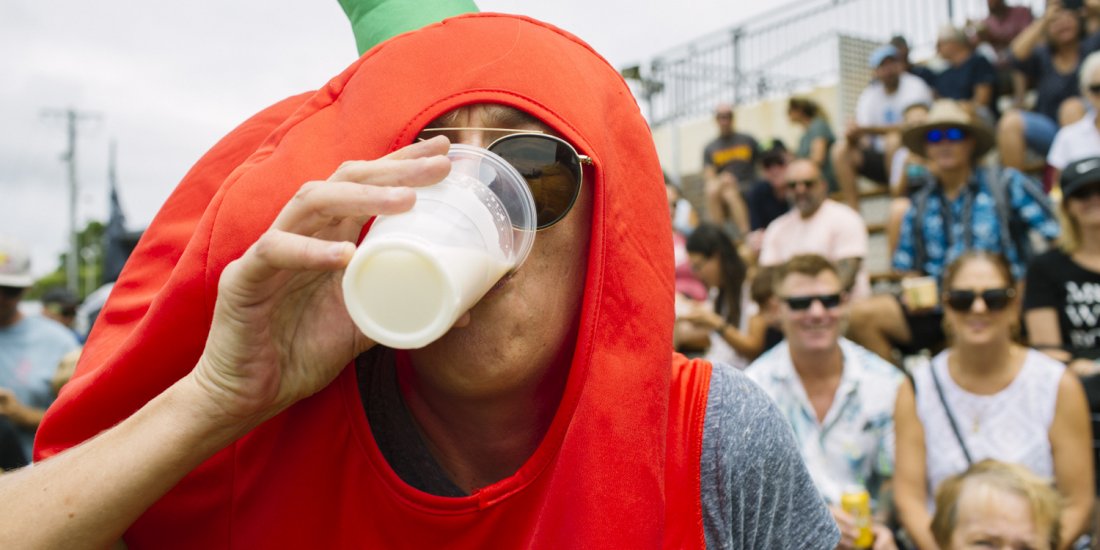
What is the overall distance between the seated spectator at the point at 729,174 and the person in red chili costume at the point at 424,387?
27.1 ft

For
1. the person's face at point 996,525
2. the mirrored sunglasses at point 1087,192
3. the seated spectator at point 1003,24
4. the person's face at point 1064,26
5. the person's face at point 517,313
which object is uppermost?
the seated spectator at point 1003,24

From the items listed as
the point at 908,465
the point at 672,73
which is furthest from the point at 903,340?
the point at 672,73

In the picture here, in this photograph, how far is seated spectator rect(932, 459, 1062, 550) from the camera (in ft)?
10.3

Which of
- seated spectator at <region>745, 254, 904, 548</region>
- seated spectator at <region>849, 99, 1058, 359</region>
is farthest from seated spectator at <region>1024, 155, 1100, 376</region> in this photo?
seated spectator at <region>745, 254, 904, 548</region>

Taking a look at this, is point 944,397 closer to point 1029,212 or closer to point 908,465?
point 908,465

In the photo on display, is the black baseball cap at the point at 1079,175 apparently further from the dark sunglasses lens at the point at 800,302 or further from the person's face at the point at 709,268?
the person's face at the point at 709,268

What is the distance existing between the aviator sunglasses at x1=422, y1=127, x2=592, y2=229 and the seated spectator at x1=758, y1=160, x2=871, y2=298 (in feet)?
16.8

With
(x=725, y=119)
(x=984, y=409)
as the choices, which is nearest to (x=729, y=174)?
(x=725, y=119)

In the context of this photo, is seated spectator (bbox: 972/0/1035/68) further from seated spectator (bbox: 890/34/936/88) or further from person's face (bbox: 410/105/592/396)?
person's face (bbox: 410/105/592/396)

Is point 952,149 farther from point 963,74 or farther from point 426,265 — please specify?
point 426,265

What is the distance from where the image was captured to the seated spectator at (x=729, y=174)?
991 centimetres

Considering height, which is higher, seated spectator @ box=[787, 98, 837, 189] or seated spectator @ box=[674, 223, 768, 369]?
seated spectator @ box=[787, 98, 837, 189]

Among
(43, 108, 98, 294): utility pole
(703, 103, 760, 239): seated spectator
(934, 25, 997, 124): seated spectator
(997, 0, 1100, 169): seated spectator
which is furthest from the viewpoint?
(43, 108, 98, 294): utility pole

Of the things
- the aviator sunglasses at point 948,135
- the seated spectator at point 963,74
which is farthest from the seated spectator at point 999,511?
the seated spectator at point 963,74
